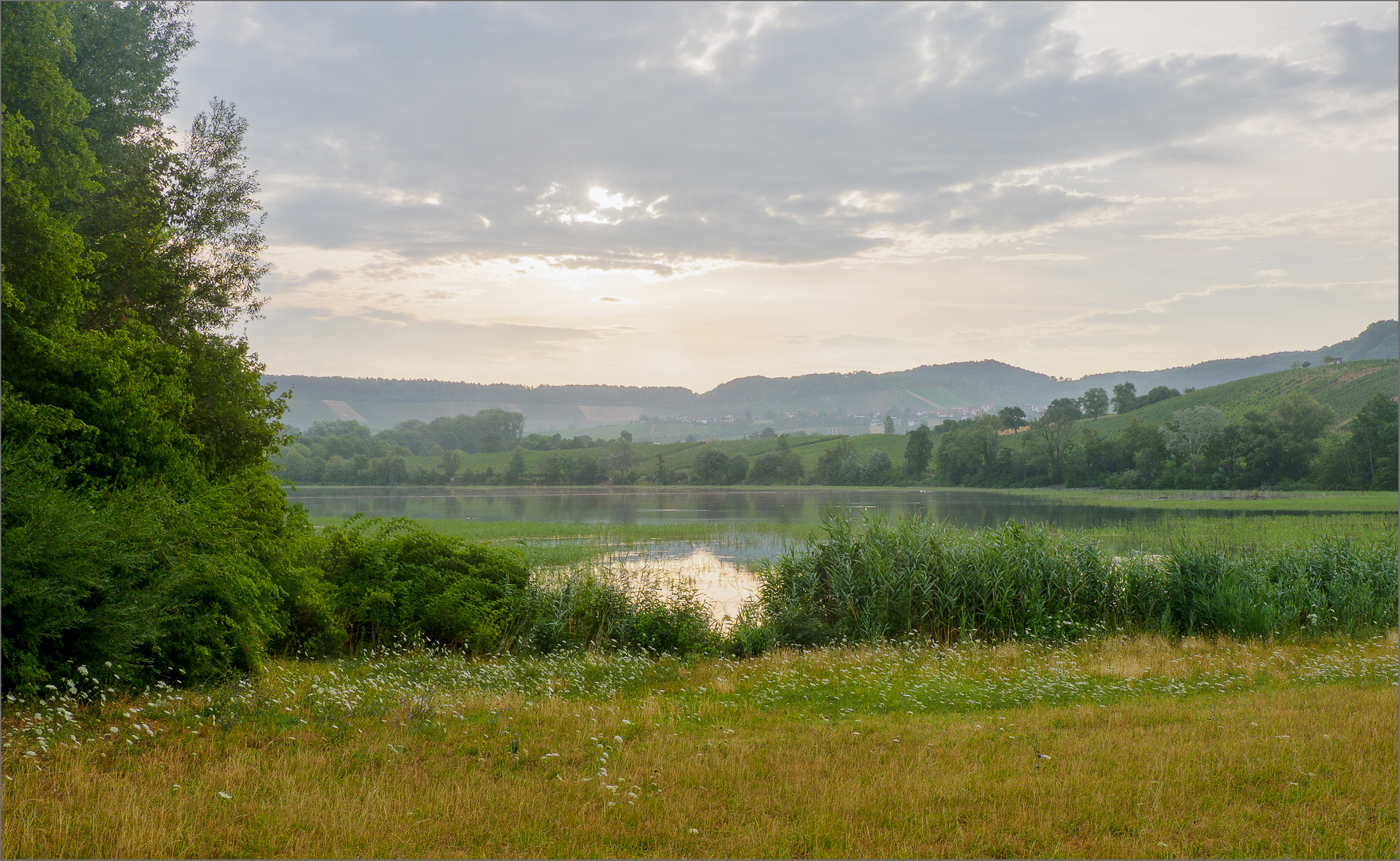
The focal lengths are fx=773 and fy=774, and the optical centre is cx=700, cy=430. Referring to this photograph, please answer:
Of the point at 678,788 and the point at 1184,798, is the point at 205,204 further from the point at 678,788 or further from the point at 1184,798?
the point at 1184,798

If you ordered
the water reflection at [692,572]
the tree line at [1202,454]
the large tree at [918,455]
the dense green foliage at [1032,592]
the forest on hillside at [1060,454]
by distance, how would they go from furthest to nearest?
the large tree at [918,455] → the forest on hillside at [1060,454] → the tree line at [1202,454] → the water reflection at [692,572] → the dense green foliage at [1032,592]

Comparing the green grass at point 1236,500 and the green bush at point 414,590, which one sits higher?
the green bush at point 414,590

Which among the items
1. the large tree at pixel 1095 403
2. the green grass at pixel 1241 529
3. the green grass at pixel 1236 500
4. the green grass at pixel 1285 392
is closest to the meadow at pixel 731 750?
the green grass at pixel 1241 529

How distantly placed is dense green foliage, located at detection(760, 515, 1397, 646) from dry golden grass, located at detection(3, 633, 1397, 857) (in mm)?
7503

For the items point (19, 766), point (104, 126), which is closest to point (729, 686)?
point (19, 766)

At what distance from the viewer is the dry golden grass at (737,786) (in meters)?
5.97

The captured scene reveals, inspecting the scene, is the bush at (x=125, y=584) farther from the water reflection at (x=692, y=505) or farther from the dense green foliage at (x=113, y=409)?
the water reflection at (x=692, y=505)

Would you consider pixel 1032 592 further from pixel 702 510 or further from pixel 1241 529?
pixel 702 510

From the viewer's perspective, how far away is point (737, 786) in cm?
719

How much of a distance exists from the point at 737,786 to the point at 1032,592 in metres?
12.6

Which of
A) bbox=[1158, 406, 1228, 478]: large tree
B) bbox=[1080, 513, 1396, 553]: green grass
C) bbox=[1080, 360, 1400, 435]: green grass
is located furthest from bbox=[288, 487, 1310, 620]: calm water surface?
bbox=[1080, 360, 1400, 435]: green grass

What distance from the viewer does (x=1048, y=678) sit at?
39.9ft

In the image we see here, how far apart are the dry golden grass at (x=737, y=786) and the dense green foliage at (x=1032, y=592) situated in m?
7.50

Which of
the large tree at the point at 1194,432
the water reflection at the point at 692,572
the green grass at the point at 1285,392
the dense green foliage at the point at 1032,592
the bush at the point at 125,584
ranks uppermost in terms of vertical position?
the green grass at the point at 1285,392
